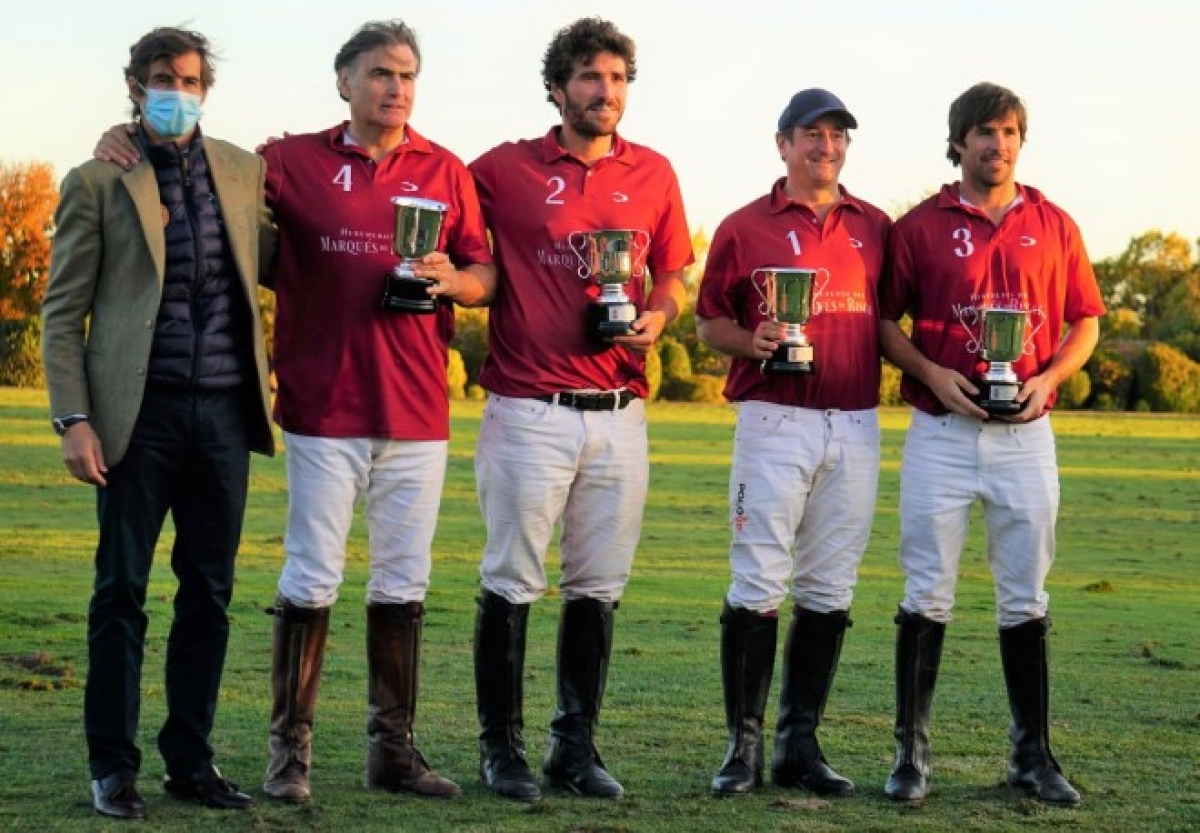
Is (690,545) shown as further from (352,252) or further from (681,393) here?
(681,393)

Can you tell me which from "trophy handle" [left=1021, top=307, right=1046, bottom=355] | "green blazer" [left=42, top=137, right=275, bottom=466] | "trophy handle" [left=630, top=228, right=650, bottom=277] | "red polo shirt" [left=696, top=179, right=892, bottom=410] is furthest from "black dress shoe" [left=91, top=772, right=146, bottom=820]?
"trophy handle" [left=1021, top=307, right=1046, bottom=355]

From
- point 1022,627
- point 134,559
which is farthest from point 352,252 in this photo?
point 1022,627

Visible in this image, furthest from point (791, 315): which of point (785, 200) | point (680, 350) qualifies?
point (680, 350)

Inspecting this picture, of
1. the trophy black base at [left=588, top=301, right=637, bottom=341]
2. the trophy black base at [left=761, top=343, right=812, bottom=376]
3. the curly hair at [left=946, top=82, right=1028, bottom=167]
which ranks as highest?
the curly hair at [left=946, top=82, right=1028, bottom=167]

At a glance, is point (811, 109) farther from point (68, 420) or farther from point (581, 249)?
point (68, 420)

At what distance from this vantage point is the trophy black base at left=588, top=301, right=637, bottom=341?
6.69m

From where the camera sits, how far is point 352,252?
655 centimetres

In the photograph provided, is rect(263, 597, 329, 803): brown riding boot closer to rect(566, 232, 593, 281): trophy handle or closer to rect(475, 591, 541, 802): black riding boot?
rect(475, 591, 541, 802): black riding boot

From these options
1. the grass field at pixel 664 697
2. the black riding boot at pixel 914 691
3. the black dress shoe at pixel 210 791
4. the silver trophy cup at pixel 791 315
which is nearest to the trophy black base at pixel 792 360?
the silver trophy cup at pixel 791 315

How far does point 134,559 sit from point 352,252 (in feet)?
4.09

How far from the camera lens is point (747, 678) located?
696cm

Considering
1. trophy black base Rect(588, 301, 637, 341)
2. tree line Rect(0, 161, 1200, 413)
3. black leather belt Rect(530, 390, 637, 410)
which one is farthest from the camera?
tree line Rect(0, 161, 1200, 413)

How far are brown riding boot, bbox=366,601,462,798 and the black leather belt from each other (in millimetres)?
847

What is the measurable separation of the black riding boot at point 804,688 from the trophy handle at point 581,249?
55.9 inches
